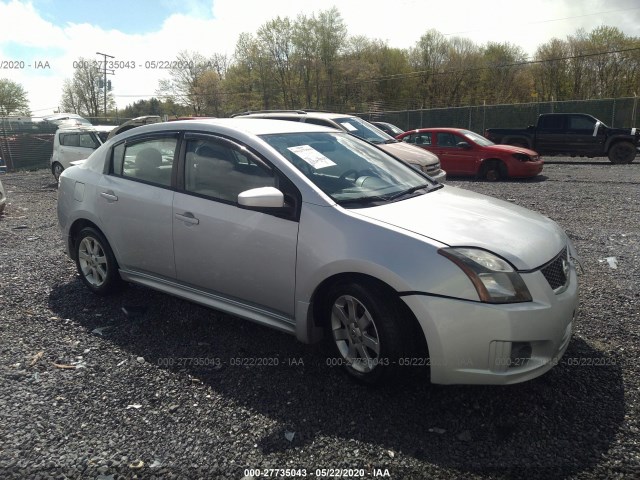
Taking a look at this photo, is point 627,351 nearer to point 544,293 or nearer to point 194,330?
point 544,293

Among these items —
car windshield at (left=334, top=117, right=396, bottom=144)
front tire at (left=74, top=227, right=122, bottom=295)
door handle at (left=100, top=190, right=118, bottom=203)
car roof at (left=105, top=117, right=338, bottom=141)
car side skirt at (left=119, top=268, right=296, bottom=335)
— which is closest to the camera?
car side skirt at (left=119, top=268, right=296, bottom=335)

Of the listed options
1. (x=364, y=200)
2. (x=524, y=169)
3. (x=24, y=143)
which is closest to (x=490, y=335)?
(x=364, y=200)

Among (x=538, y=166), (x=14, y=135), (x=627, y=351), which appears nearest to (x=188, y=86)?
(x=14, y=135)

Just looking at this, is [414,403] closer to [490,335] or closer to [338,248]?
[490,335]

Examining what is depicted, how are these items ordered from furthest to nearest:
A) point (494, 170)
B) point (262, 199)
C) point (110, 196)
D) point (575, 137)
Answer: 1. point (575, 137)
2. point (494, 170)
3. point (110, 196)
4. point (262, 199)

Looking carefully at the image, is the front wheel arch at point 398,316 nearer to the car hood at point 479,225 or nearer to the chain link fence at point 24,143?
the car hood at point 479,225

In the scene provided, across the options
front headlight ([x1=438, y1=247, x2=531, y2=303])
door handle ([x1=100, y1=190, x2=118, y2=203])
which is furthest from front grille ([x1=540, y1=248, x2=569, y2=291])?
door handle ([x1=100, y1=190, x2=118, y2=203])

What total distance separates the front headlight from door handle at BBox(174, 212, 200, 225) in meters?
1.88

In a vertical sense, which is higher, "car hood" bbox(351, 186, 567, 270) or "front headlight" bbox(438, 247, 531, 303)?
"car hood" bbox(351, 186, 567, 270)

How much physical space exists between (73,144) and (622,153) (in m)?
18.1

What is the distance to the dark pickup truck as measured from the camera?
55.2 feet

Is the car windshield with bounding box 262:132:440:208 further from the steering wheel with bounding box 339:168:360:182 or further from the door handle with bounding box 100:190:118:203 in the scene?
the door handle with bounding box 100:190:118:203

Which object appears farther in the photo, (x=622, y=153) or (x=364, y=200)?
(x=622, y=153)

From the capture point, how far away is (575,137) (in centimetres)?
1739
